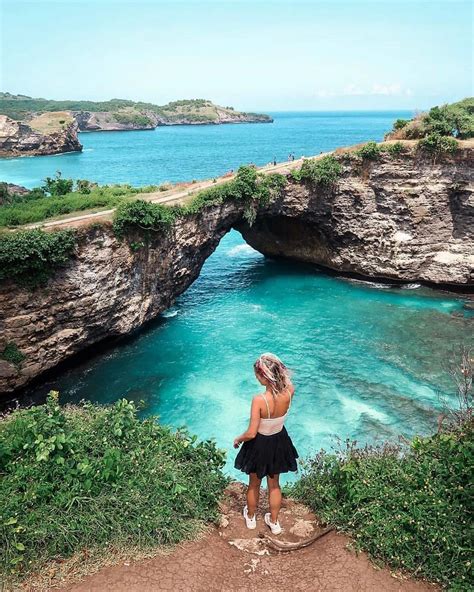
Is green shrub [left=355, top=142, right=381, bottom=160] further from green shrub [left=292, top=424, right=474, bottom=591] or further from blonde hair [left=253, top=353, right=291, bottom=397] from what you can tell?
blonde hair [left=253, top=353, right=291, bottom=397]

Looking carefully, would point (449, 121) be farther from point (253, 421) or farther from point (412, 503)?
point (253, 421)

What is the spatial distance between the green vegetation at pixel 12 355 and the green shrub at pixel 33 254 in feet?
9.31

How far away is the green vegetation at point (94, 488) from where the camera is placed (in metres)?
7.52

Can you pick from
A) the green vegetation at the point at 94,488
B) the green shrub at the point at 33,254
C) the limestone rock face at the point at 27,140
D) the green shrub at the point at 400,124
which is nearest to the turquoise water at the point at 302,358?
the green shrub at the point at 33,254

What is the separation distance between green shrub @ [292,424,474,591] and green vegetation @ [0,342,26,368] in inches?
632

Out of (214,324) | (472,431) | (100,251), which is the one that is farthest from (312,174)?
(472,431)

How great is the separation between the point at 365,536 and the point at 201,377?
16.8m

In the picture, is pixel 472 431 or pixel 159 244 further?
pixel 159 244

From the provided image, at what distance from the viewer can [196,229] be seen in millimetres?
29031

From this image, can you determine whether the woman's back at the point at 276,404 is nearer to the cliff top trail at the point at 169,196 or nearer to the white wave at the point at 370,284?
the cliff top trail at the point at 169,196

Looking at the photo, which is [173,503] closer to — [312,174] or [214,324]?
[214,324]

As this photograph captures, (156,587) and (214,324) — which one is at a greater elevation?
(156,587)

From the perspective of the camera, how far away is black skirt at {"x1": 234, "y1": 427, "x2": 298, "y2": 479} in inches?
320

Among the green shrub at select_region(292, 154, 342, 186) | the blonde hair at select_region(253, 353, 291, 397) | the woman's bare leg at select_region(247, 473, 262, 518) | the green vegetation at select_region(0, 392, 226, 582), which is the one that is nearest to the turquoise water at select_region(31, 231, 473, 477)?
the green vegetation at select_region(0, 392, 226, 582)
